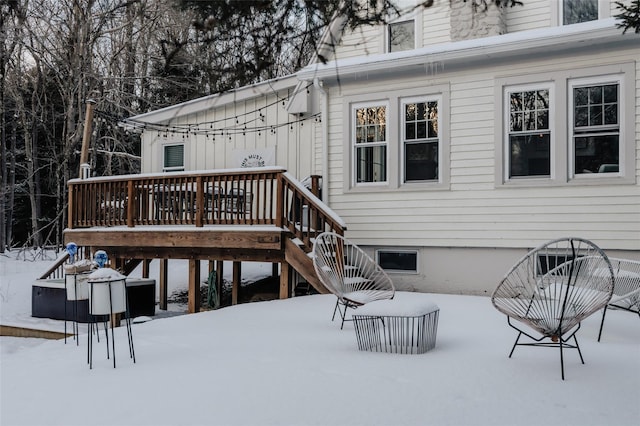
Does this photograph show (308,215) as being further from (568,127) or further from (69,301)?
(69,301)

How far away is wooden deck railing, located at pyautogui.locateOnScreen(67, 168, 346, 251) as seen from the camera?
8234mm

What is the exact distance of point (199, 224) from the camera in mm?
8820

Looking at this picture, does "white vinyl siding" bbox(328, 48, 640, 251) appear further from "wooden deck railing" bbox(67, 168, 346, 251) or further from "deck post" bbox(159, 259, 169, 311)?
"deck post" bbox(159, 259, 169, 311)

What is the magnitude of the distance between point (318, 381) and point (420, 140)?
5648mm

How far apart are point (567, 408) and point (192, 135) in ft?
32.3

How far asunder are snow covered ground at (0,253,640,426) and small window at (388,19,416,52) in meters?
5.44

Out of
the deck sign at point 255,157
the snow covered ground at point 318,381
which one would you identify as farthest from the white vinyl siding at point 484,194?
the snow covered ground at point 318,381

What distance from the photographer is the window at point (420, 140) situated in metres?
8.90

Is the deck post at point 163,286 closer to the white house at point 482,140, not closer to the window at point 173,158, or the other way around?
the window at point 173,158

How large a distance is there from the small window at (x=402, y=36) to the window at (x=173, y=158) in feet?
15.6

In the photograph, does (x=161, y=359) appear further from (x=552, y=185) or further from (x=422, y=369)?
(x=552, y=185)

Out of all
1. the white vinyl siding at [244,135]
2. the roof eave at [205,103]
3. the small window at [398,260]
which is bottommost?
the small window at [398,260]

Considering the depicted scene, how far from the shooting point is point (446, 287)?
8.71 meters

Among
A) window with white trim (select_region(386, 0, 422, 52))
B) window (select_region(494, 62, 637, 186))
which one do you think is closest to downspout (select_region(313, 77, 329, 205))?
window with white trim (select_region(386, 0, 422, 52))
